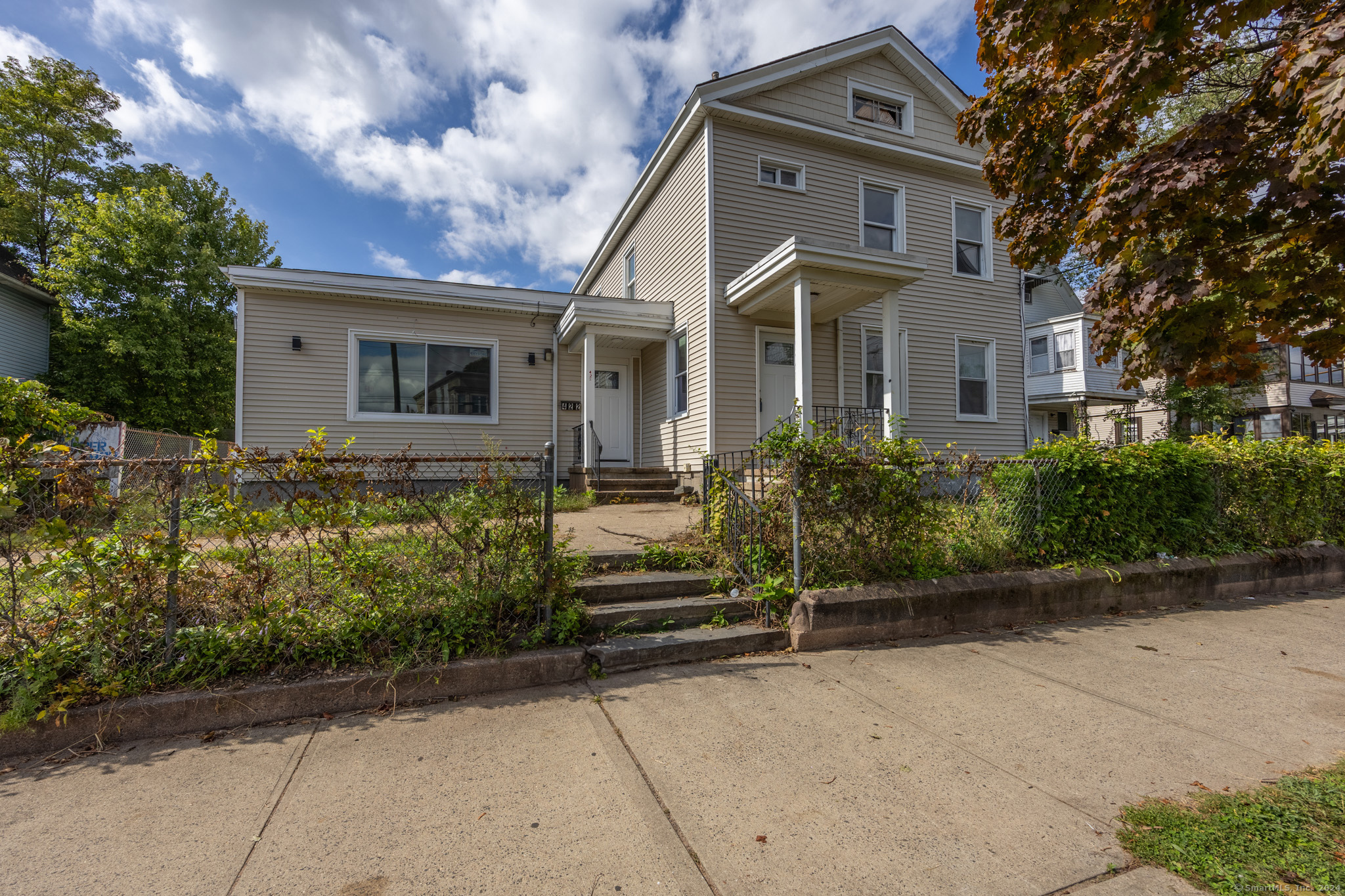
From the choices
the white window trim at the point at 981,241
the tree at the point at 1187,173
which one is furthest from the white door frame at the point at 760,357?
the tree at the point at 1187,173

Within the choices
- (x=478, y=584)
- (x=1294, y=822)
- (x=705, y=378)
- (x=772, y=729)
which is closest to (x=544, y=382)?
(x=705, y=378)

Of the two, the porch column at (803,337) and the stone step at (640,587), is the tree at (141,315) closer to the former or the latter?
the porch column at (803,337)

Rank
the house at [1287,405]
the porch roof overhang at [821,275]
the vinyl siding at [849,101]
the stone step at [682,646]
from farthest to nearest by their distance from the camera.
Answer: the house at [1287,405]
the vinyl siding at [849,101]
the porch roof overhang at [821,275]
the stone step at [682,646]

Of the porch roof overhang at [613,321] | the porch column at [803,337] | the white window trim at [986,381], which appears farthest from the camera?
the white window trim at [986,381]

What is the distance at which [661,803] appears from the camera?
83.7 inches

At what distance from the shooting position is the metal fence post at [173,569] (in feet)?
9.34

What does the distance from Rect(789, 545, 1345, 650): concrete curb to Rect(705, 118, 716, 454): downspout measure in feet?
14.9

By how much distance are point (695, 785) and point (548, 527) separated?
5.91 feet

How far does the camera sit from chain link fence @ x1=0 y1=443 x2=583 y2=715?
2.72 m

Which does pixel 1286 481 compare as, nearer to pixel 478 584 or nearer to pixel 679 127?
pixel 478 584

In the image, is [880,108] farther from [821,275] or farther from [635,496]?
[635,496]

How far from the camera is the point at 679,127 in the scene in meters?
9.35

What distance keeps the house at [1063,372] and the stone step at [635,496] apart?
1376 centimetres

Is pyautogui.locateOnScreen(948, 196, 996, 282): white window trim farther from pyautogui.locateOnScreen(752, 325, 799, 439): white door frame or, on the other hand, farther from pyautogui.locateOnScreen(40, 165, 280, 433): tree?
pyautogui.locateOnScreen(40, 165, 280, 433): tree
